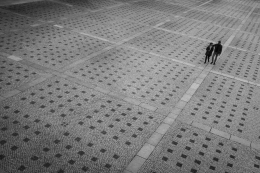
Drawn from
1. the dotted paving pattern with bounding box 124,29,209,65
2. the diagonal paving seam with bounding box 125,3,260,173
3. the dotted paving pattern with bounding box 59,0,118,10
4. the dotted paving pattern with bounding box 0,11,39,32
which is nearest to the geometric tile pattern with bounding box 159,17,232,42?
the dotted paving pattern with bounding box 124,29,209,65

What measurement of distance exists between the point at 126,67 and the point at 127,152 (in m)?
6.61

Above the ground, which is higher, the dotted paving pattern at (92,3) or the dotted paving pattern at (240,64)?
the dotted paving pattern at (92,3)

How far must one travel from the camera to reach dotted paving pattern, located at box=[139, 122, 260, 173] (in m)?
7.98

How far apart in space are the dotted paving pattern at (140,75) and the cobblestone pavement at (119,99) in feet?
0.18

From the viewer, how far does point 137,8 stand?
2841cm

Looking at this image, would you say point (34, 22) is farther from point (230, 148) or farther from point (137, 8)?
point (230, 148)

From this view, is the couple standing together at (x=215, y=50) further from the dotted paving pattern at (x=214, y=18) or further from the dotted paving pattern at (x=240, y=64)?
the dotted paving pattern at (x=214, y=18)

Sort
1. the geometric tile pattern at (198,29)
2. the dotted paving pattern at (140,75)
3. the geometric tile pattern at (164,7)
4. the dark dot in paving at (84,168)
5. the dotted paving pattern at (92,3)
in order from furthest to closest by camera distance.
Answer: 1. the geometric tile pattern at (164,7)
2. the dotted paving pattern at (92,3)
3. the geometric tile pattern at (198,29)
4. the dotted paving pattern at (140,75)
5. the dark dot in paving at (84,168)

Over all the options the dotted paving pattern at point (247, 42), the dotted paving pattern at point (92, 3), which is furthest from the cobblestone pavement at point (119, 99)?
the dotted paving pattern at point (92, 3)

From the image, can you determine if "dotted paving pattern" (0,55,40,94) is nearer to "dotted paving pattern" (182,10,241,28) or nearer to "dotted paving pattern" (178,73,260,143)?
"dotted paving pattern" (178,73,260,143)

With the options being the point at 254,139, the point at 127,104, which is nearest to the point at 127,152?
the point at 127,104

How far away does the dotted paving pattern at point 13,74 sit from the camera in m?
10.7

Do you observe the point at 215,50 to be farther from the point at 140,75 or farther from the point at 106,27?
the point at 106,27

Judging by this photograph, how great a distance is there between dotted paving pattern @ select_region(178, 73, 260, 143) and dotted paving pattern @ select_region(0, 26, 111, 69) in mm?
6790
